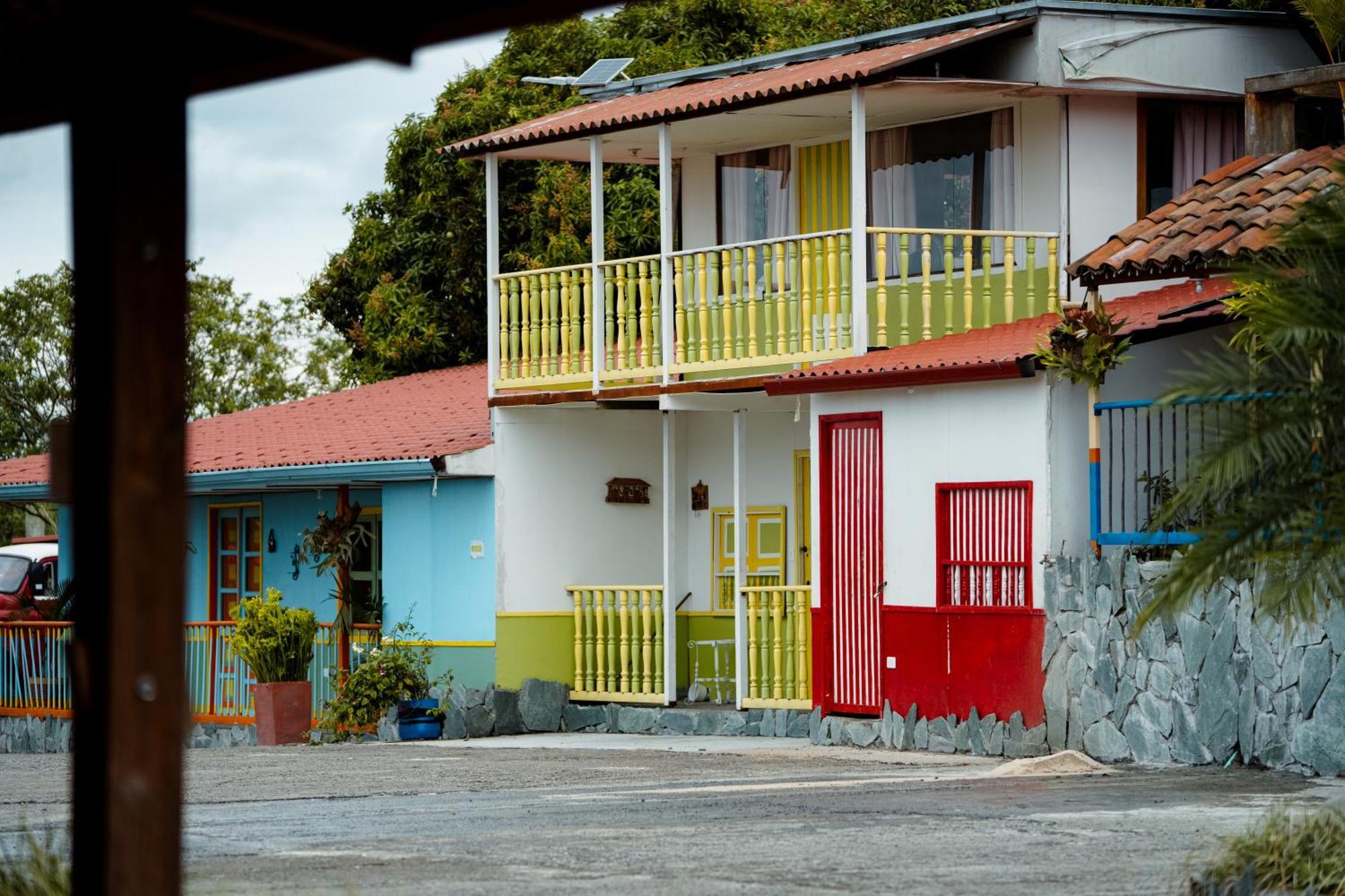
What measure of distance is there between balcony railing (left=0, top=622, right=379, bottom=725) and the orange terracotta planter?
204mm

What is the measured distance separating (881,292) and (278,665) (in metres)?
6.88

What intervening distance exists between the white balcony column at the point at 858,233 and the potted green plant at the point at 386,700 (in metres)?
5.32

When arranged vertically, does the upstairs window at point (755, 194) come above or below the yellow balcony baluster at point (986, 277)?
above

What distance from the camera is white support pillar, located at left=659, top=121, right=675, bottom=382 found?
18.6m

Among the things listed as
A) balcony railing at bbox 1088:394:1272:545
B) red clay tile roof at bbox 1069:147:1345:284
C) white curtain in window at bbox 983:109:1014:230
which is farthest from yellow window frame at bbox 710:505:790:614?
red clay tile roof at bbox 1069:147:1345:284

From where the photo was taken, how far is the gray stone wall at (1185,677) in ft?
44.3

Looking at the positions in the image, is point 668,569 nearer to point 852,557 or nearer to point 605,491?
point 605,491

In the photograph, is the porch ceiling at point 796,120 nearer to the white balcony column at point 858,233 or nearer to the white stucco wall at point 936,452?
the white balcony column at point 858,233

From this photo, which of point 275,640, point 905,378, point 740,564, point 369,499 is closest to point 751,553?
point 740,564

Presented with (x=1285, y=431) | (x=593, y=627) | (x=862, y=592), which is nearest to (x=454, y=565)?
(x=593, y=627)

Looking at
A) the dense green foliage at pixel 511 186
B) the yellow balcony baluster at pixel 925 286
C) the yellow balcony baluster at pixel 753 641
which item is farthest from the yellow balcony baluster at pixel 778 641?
the dense green foliage at pixel 511 186

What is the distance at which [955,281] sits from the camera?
1859cm

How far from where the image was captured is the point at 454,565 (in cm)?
2000

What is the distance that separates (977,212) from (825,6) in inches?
498
